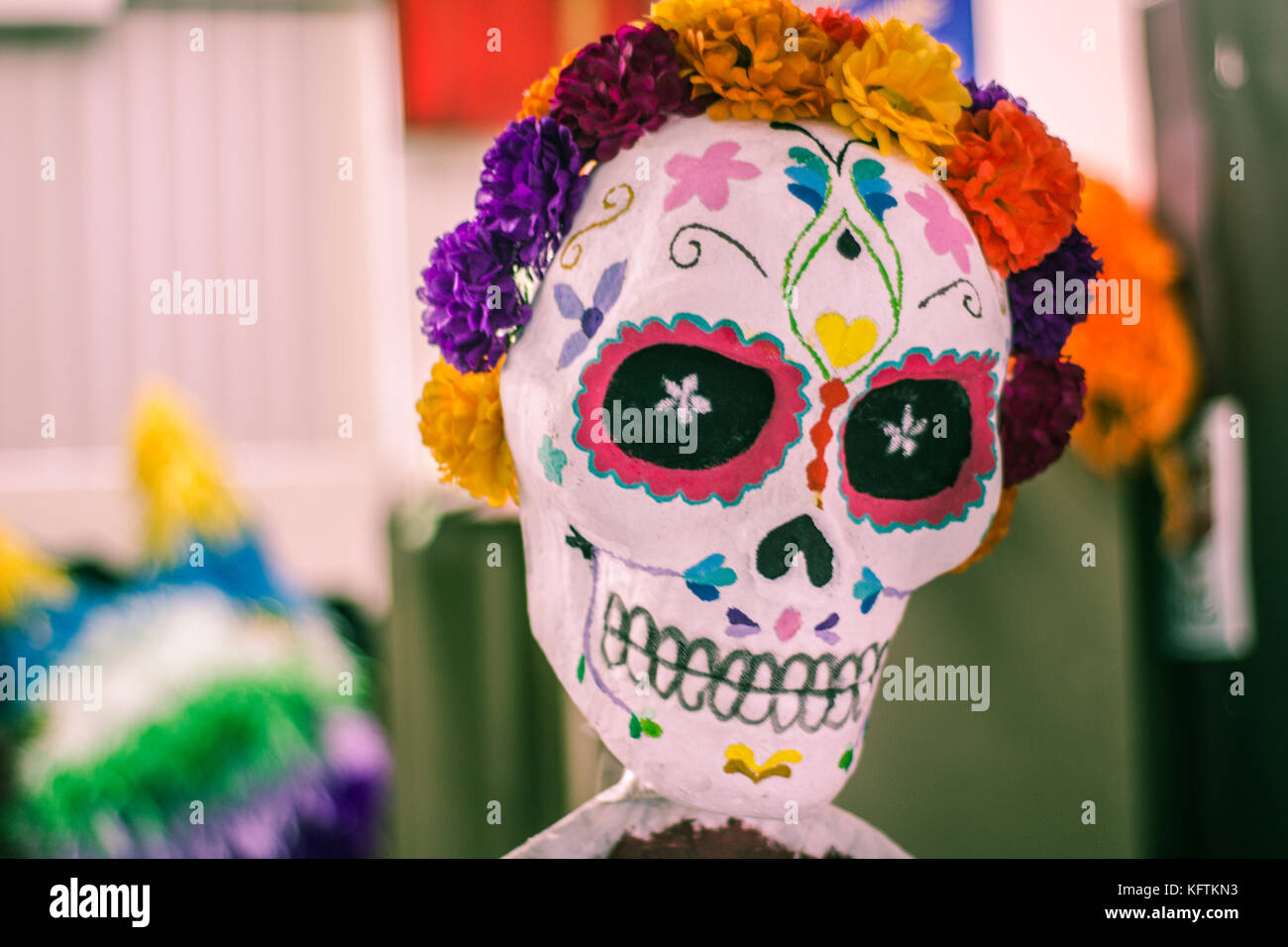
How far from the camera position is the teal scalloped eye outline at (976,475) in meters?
0.88

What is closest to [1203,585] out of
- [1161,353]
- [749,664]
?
[1161,353]

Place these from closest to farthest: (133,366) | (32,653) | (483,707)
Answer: (32,653), (483,707), (133,366)

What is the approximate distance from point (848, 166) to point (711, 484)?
0.87 ft

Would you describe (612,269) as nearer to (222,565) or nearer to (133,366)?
(222,565)

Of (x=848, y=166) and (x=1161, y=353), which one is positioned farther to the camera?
(x=1161, y=353)

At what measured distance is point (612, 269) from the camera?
0.87 m

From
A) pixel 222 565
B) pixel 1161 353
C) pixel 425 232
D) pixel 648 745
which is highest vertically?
pixel 425 232

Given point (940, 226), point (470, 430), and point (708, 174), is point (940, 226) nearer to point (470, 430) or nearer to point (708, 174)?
point (708, 174)

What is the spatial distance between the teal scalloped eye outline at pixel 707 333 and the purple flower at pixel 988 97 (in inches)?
11.3

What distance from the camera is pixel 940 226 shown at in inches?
35.1

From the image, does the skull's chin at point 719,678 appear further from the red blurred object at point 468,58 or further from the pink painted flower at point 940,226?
the red blurred object at point 468,58

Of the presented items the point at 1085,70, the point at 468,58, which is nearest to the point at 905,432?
the point at 1085,70

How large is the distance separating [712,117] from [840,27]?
13 centimetres

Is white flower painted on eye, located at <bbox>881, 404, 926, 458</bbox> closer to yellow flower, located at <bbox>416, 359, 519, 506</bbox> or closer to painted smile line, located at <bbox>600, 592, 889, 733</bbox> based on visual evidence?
painted smile line, located at <bbox>600, 592, 889, 733</bbox>
